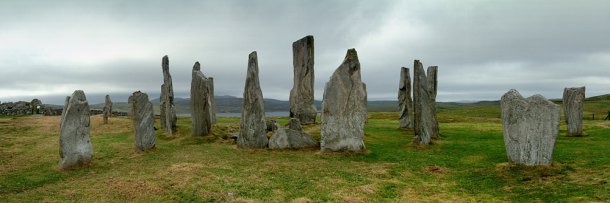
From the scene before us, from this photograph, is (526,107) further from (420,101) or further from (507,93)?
(420,101)

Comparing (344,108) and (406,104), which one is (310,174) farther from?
(406,104)

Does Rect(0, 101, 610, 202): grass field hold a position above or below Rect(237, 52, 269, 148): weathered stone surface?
below

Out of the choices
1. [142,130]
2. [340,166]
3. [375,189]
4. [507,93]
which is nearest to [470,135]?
[507,93]

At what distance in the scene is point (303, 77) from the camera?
1202 inches

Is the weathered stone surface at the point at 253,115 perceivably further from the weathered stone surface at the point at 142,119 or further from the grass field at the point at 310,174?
the weathered stone surface at the point at 142,119

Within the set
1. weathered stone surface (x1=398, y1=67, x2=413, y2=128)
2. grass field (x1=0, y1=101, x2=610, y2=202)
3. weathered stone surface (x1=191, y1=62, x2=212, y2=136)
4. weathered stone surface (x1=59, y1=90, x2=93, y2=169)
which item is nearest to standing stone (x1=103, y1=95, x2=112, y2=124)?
grass field (x1=0, y1=101, x2=610, y2=202)

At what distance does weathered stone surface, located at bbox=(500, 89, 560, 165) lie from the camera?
50.9 feet

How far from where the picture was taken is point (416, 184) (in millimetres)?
14953

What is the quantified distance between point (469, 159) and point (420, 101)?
4.76m

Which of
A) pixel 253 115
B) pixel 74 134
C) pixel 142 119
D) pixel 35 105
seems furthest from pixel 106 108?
pixel 35 105

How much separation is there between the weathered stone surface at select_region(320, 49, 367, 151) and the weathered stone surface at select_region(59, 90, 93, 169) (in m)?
11.1

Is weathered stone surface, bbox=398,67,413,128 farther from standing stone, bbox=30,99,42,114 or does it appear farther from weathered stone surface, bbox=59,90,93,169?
standing stone, bbox=30,99,42,114

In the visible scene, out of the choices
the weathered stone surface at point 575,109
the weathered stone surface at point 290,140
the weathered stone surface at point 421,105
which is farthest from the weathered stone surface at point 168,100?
the weathered stone surface at point 575,109

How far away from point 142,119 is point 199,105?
5.45m
